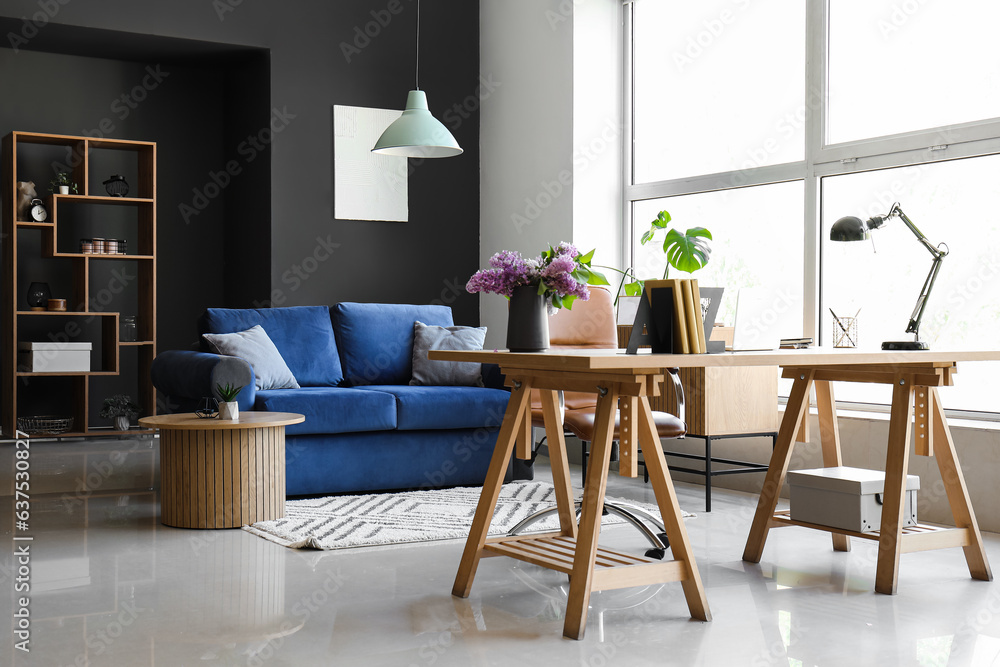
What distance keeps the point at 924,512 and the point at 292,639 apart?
9.56 ft

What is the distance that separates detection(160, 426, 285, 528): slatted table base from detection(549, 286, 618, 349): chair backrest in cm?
137

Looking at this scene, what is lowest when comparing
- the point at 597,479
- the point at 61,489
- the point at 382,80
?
the point at 61,489

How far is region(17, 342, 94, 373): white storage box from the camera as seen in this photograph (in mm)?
6516

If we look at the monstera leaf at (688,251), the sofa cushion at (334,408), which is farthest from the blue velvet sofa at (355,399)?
the monstera leaf at (688,251)

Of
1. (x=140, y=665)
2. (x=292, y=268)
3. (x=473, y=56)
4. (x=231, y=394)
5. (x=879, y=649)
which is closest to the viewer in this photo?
(x=140, y=665)

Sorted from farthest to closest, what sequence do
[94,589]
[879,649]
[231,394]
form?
[231,394], [94,589], [879,649]

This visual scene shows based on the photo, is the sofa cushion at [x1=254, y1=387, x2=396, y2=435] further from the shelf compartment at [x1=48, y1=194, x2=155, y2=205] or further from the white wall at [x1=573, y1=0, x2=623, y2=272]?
the shelf compartment at [x1=48, y1=194, x2=155, y2=205]

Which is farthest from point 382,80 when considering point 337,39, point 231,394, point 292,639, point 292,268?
point 292,639

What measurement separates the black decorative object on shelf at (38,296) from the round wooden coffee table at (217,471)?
3154 mm

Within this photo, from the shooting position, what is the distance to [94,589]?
3018mm

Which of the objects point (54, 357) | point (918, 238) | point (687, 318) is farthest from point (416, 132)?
point (54, 357)

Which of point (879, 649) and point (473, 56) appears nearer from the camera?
point (879, 649)

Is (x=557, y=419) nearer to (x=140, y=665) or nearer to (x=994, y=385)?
(x=140, y=665)

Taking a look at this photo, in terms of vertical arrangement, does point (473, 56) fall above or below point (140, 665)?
above
